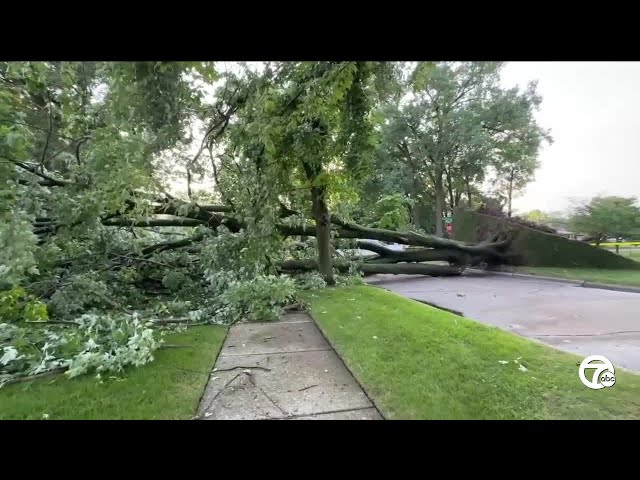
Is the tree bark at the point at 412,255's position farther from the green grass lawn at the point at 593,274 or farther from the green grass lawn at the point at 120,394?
the green grass lawn at the point at 120,394

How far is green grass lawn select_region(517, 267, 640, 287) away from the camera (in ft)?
27.1

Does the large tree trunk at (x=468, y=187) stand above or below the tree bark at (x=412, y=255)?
above

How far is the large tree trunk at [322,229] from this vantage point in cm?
736

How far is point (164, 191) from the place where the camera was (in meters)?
6.27

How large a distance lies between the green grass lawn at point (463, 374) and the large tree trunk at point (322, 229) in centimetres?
313

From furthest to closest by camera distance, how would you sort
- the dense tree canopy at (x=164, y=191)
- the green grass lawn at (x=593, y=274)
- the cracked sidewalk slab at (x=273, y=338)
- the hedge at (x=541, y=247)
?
the hedge at (x=541, y=247)
the green grass lawn at (x=593, y=274)
the cracked sidewalk slab at (x=273, y=338)
the dense tree canopy at (x=164, y=191)

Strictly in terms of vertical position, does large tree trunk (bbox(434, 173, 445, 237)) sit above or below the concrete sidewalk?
above

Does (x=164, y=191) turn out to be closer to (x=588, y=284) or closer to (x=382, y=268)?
(x=382, y=268)

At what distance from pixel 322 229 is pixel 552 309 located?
4406mm

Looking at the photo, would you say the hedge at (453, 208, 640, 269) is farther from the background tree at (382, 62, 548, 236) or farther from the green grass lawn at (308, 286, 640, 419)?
the green grass lawn at (308, 286, 640, 419)

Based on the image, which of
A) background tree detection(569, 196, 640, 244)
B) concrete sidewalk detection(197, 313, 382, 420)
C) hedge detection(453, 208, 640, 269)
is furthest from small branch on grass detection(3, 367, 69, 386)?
hedge detection(453, 208, 640, 269)

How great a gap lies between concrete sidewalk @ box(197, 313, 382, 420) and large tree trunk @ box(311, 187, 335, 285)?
11.4ft

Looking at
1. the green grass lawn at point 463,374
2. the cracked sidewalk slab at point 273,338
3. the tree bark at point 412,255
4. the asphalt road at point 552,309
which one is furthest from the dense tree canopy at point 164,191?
the asphalt road at point 552,309

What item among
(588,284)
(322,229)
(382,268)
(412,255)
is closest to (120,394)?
(322,229)
